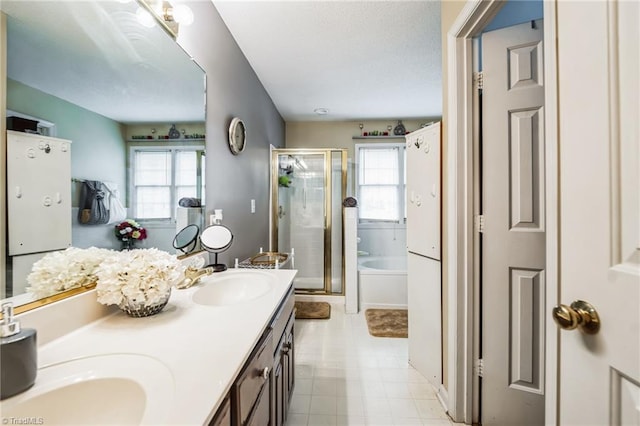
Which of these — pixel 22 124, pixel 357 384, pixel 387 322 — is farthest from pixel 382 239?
pixel 22 124

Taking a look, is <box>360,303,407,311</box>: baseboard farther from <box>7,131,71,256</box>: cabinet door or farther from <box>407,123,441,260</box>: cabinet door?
<box>7,131,71,256</box>: cabinet door

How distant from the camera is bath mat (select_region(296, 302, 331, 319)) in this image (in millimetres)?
3006

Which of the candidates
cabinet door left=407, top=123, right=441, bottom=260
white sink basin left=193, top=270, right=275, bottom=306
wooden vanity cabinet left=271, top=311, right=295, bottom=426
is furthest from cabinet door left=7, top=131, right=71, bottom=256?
cabinet door left=407, top=123, right=441, bottom=260

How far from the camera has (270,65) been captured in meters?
2.47

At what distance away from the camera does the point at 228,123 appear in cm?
197

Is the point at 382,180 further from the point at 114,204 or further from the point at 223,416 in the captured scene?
the point at 223,416

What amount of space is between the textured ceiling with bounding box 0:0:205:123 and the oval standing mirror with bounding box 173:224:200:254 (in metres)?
0.56

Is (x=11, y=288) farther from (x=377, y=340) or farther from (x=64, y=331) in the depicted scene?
(x=377, y=340)

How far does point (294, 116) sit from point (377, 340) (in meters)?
3.07

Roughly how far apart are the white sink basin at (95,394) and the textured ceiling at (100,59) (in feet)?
2.41

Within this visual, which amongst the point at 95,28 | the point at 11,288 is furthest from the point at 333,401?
the point at 95,28

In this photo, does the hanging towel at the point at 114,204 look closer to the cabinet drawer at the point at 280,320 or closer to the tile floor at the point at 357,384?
the cabinet drawer at the point at 280,320

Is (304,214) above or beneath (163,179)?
beneath

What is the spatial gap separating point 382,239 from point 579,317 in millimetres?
3550
